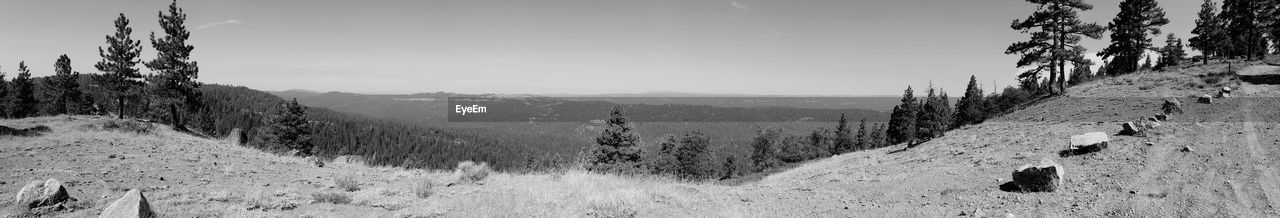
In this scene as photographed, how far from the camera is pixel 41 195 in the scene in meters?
6.14

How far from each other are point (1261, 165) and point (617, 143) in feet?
111

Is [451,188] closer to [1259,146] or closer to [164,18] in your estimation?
[1259,146]

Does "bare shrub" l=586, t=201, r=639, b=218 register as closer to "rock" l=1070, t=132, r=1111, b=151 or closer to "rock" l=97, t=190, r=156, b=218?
"rock" l=97, t=190, r=156, b=218

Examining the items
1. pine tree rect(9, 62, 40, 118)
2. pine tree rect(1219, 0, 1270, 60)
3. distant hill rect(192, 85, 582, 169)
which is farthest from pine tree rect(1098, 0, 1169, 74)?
pine tree rect(9, 62, 40, 118)

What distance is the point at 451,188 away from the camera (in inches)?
388

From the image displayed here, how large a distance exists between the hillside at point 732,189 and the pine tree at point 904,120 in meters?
52.5

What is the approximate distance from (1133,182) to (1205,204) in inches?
57.0

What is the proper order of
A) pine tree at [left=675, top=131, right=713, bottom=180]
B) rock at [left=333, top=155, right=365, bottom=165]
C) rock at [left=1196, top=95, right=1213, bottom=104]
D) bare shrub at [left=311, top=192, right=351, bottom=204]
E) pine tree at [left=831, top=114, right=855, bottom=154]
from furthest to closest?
pine tree at [left=831, top=114, right=855, bottom=154] → pine tree at [left=675, top=131, right=713, bottom=180] → rock at [left=1196, top=95, right=1213, bottom=104] → rock at [left=333, top=155, right=365, bottom=165] → bare shrub at [left=311, top=192, right=351, bottom=204]

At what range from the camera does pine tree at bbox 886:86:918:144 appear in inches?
2535

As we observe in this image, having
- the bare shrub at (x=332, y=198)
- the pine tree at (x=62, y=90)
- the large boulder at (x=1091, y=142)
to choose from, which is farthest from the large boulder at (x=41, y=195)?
the pine tree at (x=62, y=90)

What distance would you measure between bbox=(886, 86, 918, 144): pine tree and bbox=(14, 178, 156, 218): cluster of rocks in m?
70.4

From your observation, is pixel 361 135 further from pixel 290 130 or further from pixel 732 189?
pixel 732 189

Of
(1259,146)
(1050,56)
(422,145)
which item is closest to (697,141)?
(1050,56)

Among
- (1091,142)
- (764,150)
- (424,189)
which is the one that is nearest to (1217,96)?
(1091,142)
